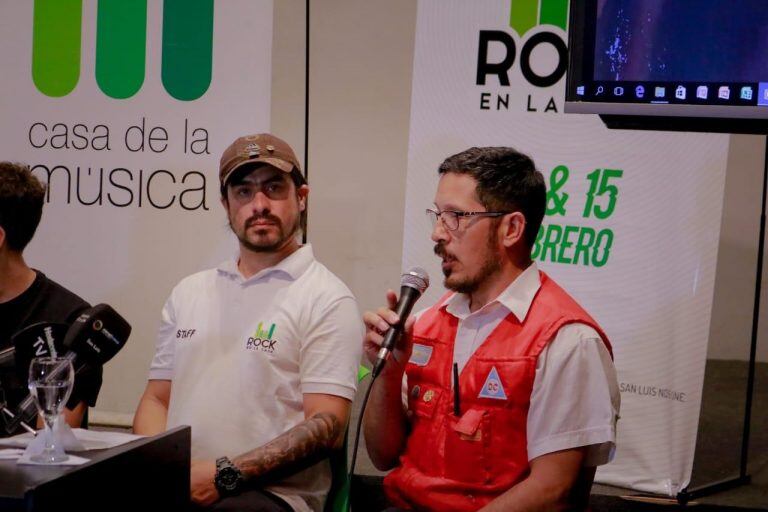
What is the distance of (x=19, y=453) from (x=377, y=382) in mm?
852

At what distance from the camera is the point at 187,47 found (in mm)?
3844

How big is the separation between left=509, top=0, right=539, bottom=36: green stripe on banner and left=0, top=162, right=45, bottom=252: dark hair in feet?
6.31

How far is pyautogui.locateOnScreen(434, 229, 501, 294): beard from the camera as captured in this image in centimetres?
Answer: 223

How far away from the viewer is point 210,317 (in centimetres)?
270

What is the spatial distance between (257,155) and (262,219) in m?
0.19

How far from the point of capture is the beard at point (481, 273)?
7.32ft

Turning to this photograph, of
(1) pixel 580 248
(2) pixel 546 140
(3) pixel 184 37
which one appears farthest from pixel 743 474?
(3) pixel 184 37

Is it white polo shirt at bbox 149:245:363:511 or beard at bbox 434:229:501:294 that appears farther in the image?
white polo shirt at bbox 149:245:363:511

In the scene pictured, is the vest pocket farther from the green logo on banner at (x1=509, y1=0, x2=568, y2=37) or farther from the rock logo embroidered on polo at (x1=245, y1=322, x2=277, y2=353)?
the green logo on banner at (x1=509, y1=0, x2=568, y2=37)

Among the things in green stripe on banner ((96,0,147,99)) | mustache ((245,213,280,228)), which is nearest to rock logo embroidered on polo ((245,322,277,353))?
mustache ((245,213,280,228))

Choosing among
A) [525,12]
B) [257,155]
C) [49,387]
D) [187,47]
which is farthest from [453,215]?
[187,47]

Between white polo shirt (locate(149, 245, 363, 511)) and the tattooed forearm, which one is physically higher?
white polo shirt (locate(149, 245, 363, 511))

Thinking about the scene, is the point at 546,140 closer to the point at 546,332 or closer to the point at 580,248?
the point at 580,248

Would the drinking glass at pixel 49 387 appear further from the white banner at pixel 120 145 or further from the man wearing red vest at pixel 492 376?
the white banner at pixel 120 145
